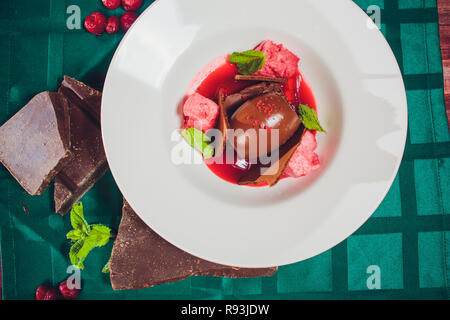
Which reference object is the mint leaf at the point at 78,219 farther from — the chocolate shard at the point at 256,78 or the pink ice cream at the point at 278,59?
the pink ice cream at the point at 278,59

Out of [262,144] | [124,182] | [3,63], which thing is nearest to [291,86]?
[262,144]

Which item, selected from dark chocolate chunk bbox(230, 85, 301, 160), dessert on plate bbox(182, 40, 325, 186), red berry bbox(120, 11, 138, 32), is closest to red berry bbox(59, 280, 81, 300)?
dessert on plate bbox(182, 40, 325, 186)

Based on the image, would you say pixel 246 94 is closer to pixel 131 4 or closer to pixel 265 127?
pixel 265 127

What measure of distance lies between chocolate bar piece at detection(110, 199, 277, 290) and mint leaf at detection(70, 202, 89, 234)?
0.18m

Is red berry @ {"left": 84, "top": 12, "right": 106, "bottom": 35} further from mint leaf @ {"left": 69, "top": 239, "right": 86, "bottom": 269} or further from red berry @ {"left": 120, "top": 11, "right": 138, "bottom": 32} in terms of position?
mint leaf @ {"left": 69, "top": 239, "right": 86, "bottom": 269}

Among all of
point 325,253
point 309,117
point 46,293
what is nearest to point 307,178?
point 309,117

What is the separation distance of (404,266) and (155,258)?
1.35m

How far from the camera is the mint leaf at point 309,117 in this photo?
1532mm

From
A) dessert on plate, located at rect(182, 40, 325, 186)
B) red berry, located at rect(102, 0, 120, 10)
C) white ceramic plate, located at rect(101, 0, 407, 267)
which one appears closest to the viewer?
white ceramic plate, located at rect(101, 0, 407, 267)

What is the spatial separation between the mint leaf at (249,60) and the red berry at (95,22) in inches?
28.1

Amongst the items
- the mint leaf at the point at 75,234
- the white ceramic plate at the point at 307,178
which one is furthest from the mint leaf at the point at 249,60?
the mint leaf at the point at 75,234

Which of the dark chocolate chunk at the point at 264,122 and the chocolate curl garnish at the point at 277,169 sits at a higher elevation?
the dark chocolate chunk at the point at 264,122

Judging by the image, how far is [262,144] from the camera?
1.58 metres

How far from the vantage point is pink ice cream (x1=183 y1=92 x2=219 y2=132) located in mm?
1571
